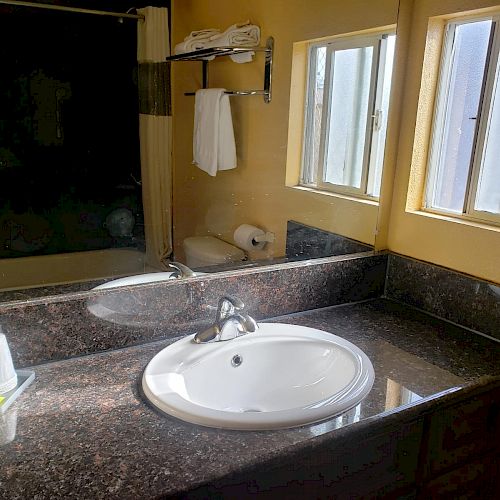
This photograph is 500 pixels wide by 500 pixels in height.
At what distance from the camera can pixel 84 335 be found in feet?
4.08

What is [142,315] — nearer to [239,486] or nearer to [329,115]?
[239,486]

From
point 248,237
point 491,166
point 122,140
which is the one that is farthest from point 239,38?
point 491,166

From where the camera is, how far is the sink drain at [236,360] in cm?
129

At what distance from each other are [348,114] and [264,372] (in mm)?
867

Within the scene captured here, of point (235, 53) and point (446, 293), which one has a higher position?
point (235, 53)

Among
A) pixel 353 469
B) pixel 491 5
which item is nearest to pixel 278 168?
pixel 491 5

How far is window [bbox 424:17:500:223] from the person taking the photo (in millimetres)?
1427

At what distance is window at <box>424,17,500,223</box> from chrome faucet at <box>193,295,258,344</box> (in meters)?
0.73

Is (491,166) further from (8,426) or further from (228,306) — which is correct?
(8,426)

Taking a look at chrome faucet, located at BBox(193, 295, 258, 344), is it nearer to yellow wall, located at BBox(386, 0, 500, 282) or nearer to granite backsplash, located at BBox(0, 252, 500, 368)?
granite backsplash, located at BBox(0, 252, 500, 368)

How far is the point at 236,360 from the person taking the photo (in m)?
1.30

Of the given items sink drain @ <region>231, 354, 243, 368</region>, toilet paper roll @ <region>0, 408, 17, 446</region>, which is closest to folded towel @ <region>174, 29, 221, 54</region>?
sink drain @ <region>231, 354, 243, 368</region>

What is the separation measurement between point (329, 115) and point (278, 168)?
0.26m

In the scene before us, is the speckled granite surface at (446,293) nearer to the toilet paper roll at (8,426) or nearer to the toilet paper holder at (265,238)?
the toilet paper holder at (265,238)
